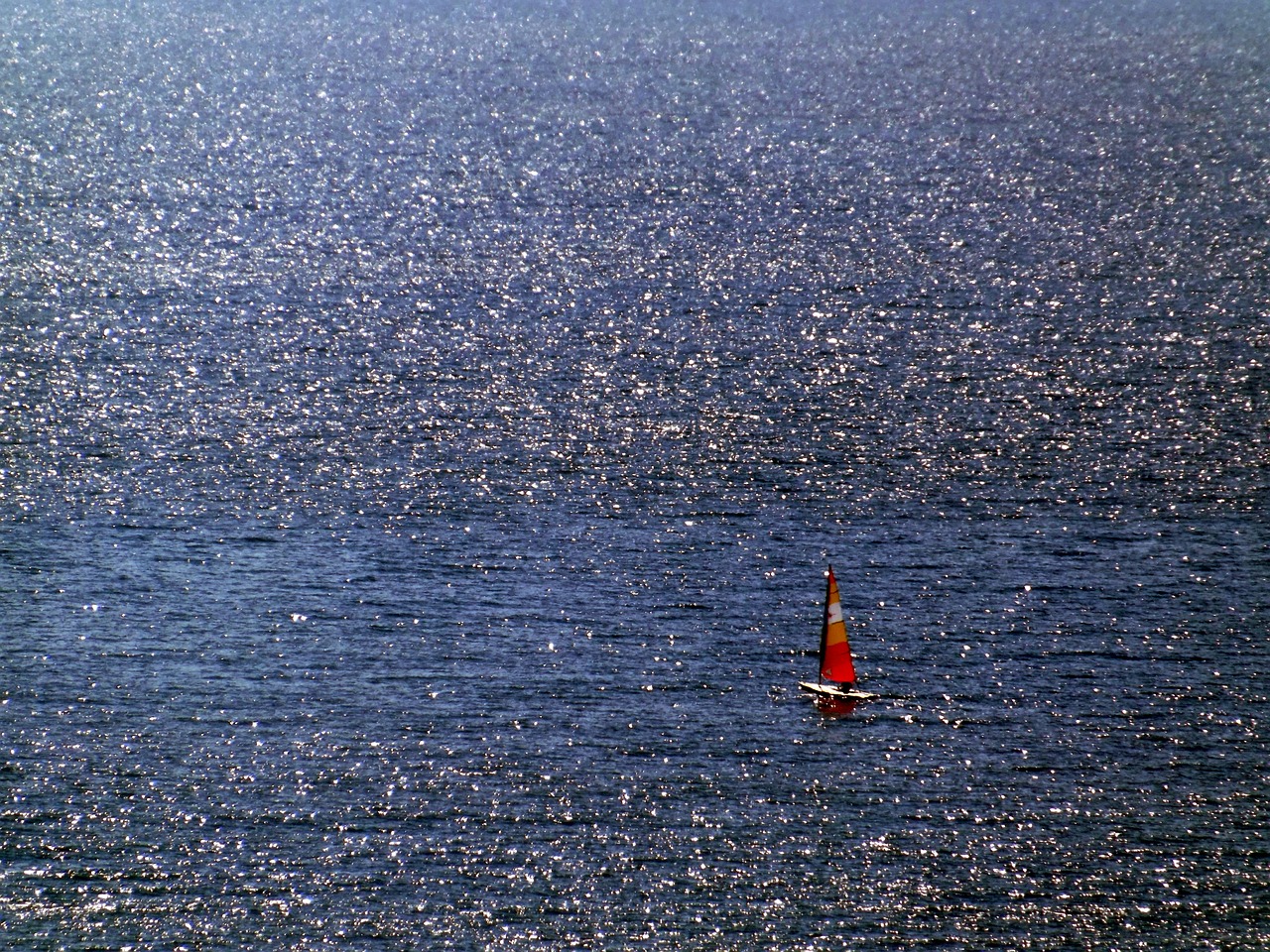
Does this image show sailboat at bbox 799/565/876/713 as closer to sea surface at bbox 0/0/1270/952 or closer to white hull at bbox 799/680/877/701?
white hull at bbox 799/680/877/701

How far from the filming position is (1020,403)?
64.8m

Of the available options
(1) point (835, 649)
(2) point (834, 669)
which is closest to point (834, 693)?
(2) point (834, 669)

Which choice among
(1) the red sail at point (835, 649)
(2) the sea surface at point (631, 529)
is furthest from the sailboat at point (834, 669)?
(2) the sea surface at point (631, 529)

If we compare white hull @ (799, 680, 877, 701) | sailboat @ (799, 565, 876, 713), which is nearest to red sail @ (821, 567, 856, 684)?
sailboat @ (799, 565, 876, 713)

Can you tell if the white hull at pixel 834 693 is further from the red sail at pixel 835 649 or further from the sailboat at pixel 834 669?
the red sail at pixel 835 649

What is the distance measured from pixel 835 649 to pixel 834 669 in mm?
664

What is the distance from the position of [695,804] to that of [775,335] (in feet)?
114

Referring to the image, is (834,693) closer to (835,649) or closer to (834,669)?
(834,669)

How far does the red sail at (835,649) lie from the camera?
45594 millimetres

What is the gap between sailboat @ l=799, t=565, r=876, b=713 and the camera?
1788 inches

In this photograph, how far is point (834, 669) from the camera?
46.0 meters

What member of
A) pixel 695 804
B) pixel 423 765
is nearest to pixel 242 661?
Result: pixel 423 765

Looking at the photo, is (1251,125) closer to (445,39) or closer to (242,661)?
(445,39)

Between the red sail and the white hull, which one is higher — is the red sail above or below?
above
